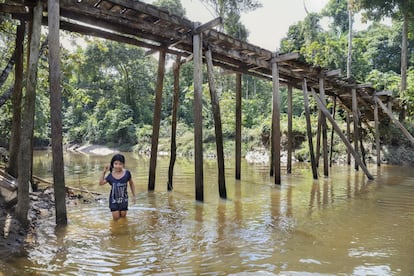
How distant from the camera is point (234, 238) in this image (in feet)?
16.8

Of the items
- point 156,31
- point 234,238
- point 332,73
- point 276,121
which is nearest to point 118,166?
point 234,238

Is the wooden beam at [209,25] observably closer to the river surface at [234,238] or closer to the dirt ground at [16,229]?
the river surface at [234,238]

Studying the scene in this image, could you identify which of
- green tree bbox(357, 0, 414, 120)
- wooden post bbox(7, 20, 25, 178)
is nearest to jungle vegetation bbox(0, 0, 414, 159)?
green tree bbox(357, 0, 414, 120)

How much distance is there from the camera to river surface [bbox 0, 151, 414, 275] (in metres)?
3.93

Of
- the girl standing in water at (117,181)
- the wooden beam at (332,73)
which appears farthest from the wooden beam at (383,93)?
the girl standing in water at (117,181)

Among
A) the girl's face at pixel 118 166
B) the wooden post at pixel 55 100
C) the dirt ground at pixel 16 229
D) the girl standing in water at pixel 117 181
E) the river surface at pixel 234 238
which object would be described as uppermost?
the wooden post at pixel 55 100

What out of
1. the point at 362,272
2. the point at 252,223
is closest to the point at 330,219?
the point at 252,223

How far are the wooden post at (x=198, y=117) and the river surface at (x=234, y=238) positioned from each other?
1.85ft

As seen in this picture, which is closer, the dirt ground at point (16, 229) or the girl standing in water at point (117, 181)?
the dirt ground at point (16, 229)

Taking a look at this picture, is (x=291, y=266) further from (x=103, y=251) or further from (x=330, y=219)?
(x=330, y=219)

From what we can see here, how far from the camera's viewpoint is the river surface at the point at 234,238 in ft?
12.9

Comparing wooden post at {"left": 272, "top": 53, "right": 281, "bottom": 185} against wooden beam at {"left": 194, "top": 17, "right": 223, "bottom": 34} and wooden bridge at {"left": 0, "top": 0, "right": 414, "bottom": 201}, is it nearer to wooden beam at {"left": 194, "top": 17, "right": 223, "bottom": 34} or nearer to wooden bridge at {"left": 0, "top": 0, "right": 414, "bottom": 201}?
wooden bridge at {"left": 0, "top": 0, "right": 414, "bottom": 201}

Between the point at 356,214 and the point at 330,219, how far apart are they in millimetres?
764

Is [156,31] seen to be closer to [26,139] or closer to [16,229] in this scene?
[26,139]
